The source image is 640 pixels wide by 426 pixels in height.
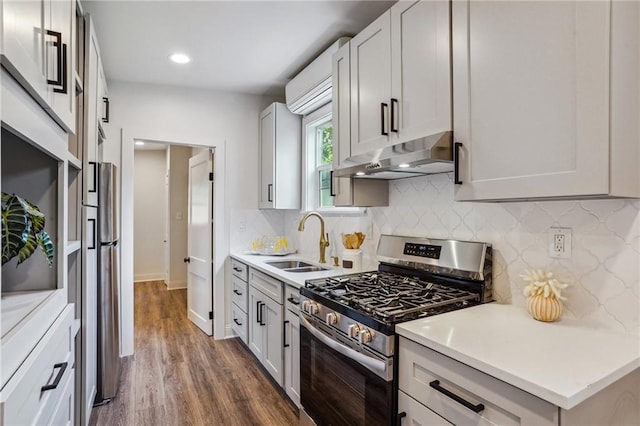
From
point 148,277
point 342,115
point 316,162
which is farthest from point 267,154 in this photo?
point 148,277

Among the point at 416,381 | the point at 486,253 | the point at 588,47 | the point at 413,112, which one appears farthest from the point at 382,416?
the point at 588,47

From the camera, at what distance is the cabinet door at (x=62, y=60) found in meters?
1.14

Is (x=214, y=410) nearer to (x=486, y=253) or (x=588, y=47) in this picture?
(x=486, y=253)

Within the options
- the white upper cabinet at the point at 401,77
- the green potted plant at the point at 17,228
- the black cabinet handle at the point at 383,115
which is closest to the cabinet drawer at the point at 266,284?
the white upper cabinet at the point at 401,77

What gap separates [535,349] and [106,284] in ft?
8.08

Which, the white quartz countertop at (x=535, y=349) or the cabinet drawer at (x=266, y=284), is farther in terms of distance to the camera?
the cabinet drawer at (x=266, y=284)

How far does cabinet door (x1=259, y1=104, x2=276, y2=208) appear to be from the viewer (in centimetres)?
343

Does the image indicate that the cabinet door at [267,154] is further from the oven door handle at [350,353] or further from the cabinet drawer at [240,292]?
the oven door handle at [350,353]

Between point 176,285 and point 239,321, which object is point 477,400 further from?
point 176,285

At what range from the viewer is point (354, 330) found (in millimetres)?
1453

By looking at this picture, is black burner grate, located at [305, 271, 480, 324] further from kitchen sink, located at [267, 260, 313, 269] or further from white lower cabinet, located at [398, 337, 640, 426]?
kitchen sink, located at [267, 260, 313, 269]

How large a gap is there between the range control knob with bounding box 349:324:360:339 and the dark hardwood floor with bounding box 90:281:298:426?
1087 millimetres

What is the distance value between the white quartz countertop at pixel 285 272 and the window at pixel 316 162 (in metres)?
0.53

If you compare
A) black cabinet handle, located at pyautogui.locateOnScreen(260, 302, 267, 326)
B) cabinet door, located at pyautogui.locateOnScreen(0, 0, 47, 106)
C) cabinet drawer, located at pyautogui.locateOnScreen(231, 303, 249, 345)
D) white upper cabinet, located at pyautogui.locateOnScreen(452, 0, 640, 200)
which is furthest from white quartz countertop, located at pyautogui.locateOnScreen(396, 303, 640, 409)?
cabinet drawer, located at pyautogui.locateOnScreen(231, 303, 249, 345)
